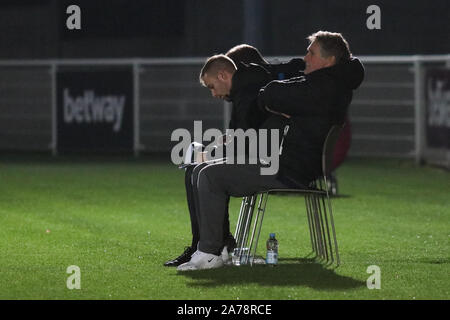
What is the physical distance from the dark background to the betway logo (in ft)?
21.4

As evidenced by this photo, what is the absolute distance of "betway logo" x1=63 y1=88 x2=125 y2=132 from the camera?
71.1ft

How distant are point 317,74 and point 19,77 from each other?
1544 centimetres

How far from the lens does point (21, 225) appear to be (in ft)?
37.2

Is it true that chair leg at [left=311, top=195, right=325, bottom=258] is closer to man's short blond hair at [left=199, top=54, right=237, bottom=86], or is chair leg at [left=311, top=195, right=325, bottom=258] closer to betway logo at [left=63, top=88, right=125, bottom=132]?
man's short blond hair at [left=199, top=54, right=237, bottom=86]

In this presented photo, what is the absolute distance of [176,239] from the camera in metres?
10.5

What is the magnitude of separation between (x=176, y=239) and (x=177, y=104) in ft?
39.3

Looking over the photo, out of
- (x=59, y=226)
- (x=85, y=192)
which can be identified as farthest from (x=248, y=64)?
(x=85, y=192)

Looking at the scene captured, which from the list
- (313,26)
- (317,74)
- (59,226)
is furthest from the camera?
(313,26)

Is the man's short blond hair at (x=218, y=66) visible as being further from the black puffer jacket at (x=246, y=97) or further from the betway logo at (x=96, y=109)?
the betway logo at (x=96, y=109)

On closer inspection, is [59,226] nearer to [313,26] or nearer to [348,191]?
[348,191]

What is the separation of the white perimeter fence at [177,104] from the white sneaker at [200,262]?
35.0 feet

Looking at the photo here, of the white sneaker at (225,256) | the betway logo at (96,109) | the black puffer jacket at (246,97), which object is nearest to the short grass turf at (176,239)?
the white sneaker at (225,256)

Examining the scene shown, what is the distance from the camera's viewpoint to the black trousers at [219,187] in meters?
8.38

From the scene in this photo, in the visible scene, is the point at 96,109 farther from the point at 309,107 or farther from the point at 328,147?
the point at 309,107
